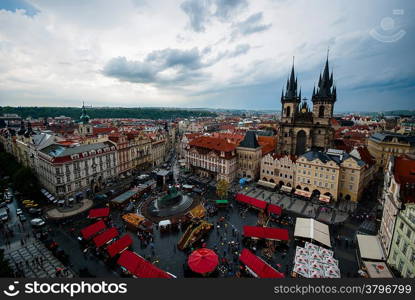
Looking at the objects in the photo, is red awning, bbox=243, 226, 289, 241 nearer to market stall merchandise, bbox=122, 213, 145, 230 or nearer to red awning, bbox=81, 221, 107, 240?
market stall merchandise, bbox=122, 213, 145, 230

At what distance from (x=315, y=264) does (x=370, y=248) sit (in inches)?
442

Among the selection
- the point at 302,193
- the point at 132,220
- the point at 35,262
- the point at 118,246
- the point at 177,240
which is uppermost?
the point at 302,193

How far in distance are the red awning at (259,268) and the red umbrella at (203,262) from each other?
13.2 feet

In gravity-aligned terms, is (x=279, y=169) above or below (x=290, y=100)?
below

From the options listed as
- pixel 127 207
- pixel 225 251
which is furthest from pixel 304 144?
pixel 127 207

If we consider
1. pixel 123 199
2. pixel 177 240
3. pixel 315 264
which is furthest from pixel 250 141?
pixel 315 264

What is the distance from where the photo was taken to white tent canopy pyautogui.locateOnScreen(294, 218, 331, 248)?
103ft

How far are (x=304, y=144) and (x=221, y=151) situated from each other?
30.7 m

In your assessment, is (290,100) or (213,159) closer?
(213,159)

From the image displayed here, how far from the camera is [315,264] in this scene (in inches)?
1021

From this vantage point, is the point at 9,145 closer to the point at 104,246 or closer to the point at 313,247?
the point at 104,246

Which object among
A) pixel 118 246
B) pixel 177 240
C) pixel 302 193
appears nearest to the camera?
pixel 118 246

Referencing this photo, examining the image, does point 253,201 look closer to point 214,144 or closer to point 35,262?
point 214,144

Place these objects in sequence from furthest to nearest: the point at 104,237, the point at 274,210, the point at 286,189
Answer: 1. the point at 286,189
2. the point at 274,210
3. the point at 104,237
